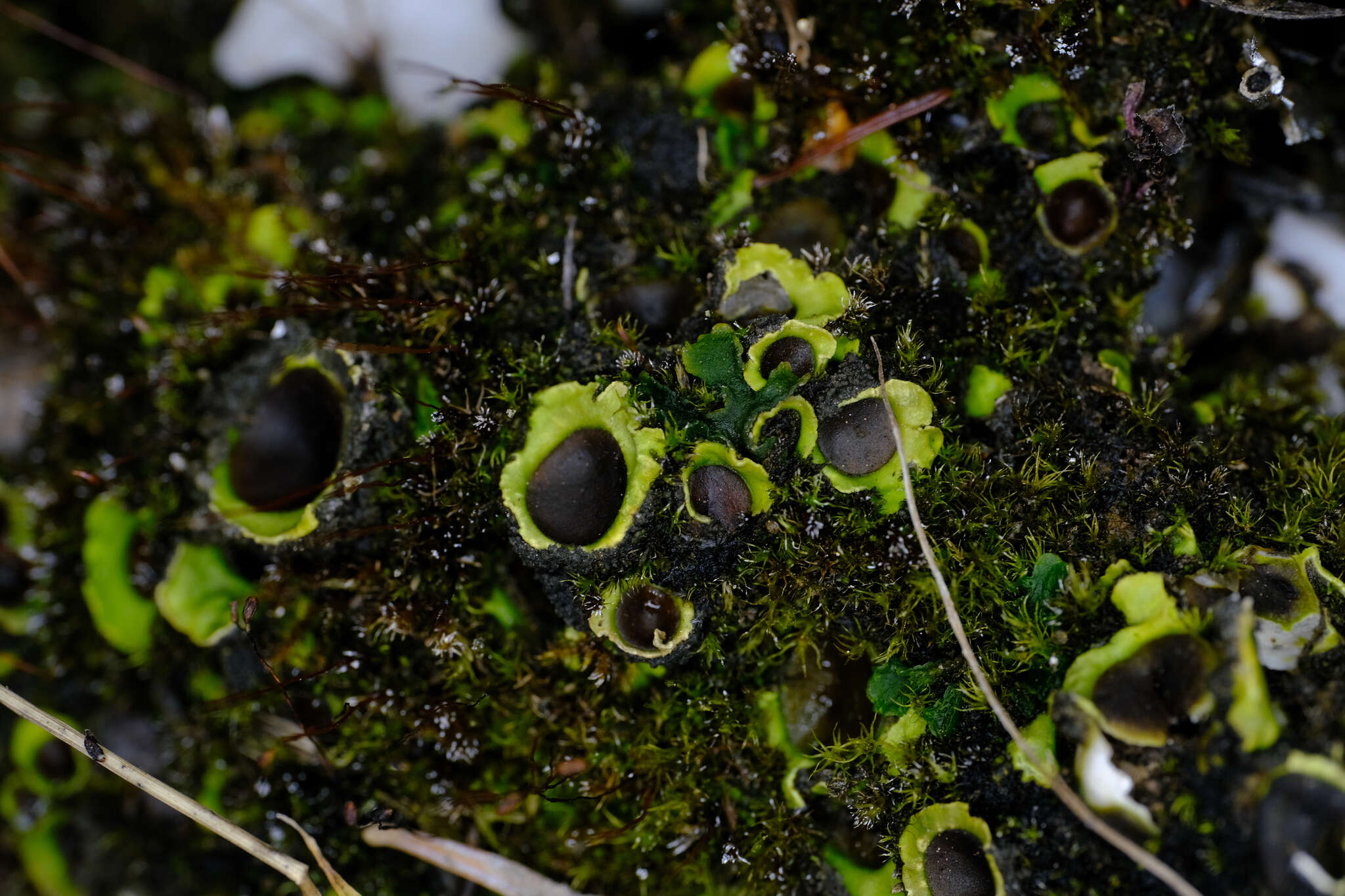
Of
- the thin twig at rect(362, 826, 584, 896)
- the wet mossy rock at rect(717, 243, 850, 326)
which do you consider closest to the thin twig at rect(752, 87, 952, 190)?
the wet mossy rock at rect(717, 243, 850, 326)

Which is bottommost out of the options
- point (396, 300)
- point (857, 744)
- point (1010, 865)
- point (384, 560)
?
point (1010, 865)

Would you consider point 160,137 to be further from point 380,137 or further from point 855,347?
point 855,347

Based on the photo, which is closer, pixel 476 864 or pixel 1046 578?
pixel 1046 578

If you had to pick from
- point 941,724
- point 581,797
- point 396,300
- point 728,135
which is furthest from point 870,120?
point 581,797

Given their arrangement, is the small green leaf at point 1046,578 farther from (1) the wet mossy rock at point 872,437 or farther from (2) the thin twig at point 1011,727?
(1) the wet mossy rock at point 872,437

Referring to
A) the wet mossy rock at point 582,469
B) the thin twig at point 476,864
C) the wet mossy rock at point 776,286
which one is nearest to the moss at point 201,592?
the thin twig at point 476,864

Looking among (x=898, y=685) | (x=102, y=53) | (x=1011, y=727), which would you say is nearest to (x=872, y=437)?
(x=898, y=685)

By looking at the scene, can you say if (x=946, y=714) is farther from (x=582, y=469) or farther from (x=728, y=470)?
(x=582, y=469)
